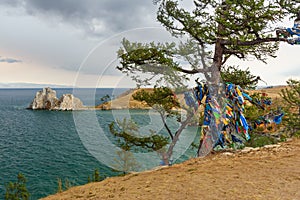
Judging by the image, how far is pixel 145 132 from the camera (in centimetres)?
1260

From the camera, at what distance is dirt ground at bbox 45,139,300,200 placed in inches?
224

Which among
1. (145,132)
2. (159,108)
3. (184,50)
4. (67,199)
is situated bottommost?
(67,199)

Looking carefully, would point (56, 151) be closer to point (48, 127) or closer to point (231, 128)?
point (48, 127)

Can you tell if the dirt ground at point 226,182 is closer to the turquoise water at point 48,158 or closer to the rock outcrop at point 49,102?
the turquoise water at point 48,158

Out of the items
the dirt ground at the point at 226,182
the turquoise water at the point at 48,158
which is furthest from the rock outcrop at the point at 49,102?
the dirt ground at the point at 226,182

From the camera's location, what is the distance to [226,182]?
638cm

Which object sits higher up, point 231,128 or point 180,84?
point 180,84

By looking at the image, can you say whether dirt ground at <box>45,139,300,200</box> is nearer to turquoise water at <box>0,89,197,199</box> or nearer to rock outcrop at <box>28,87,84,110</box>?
turquoise water at <box>0,89,197,199</box>

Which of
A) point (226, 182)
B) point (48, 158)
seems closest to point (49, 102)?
point (48, 158)

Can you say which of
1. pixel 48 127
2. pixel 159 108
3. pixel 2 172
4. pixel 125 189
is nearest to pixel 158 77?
pixel 159 108

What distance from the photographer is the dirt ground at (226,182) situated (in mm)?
5695

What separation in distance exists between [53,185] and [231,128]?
17974 mm

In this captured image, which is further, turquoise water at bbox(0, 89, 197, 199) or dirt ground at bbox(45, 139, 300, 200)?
turquoise water at bbox(0, 89, 197, 199)

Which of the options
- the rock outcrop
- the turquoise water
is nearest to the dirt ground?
the turquoise water
